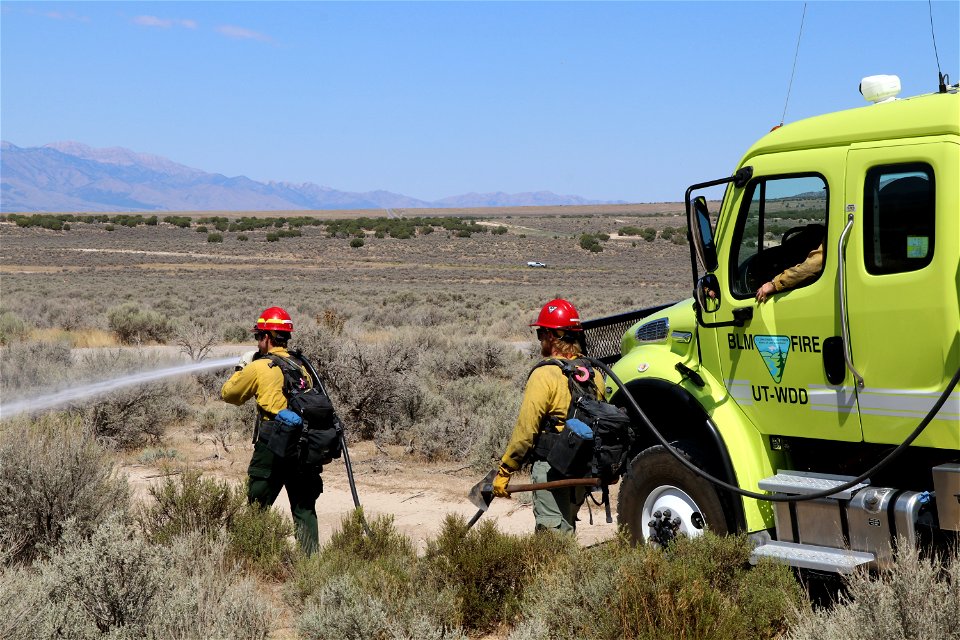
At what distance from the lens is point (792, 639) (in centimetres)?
448

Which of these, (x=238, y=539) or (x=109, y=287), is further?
(x=109, y=287)

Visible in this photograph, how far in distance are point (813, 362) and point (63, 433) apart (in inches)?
223

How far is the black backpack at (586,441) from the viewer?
605 centimetres

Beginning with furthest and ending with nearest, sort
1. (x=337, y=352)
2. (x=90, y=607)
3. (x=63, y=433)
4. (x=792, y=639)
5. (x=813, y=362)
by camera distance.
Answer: (x=337, y=352)
(x=63, y=433)
(x=813, y=362)
(x=90, y=607)
(x=792, y=639)

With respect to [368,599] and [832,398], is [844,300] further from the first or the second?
[368,599]

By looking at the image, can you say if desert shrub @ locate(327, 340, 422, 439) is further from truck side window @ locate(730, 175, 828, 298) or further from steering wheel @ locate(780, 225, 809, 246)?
steering wheel @ locate(780, 225, 809, 246)

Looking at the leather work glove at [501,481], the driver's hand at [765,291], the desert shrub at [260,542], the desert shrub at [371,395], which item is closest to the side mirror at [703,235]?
the driver's hand at [765,291]

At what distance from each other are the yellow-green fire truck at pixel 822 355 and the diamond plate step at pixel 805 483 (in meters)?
0.01

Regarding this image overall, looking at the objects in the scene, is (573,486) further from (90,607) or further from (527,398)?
(90,607)

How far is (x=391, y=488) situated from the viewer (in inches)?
412

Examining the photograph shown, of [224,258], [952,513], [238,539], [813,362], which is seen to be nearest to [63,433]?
[238,539]

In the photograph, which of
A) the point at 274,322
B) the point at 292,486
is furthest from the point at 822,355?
the point at 292,486

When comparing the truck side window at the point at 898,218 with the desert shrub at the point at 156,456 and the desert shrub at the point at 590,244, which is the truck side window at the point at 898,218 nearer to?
the desert shrub at the point at 156,456

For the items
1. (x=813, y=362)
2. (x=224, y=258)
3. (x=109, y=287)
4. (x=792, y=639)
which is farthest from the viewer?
(x=224, y=258)
